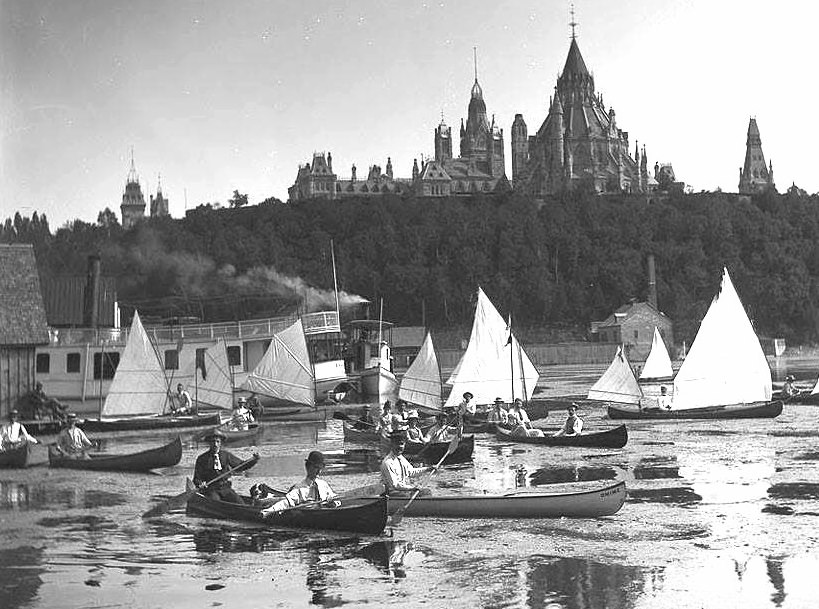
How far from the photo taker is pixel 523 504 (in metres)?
22.2

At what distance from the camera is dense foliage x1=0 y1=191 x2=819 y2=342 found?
153 m

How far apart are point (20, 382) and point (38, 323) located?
2.49 meters

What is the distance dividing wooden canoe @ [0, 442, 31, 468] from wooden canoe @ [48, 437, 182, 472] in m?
0.66

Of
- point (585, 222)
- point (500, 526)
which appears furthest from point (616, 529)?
point (585, 222)

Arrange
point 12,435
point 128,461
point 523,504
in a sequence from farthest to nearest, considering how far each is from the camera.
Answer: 1. point 12,435
2. point 128,461
3. point 523,504

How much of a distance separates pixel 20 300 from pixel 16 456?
11975 millimetres

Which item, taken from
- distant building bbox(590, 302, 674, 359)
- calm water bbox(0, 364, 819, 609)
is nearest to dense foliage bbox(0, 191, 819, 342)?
distant building bbox(590, 302, 674, 359)

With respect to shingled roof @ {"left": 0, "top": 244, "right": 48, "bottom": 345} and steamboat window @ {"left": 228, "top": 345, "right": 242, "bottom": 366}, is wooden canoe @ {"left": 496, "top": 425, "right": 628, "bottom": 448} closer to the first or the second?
shingled roof @ {"left": 0, "top": 244, "right": 48, "bottom": 345}

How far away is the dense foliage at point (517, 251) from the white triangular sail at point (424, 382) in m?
83.2

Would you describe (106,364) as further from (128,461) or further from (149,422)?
(128,461)

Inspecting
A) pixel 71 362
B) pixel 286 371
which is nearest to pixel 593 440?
pixel 286 371

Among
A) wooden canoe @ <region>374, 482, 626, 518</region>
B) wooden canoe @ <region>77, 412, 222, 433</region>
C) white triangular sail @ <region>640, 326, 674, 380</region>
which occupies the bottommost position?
wooden canoe @ <region>374, 482, 626, 518</region>

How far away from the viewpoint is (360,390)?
64750 millimetres

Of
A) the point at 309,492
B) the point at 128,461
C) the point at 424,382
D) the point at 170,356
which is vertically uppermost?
the point at 170,356
